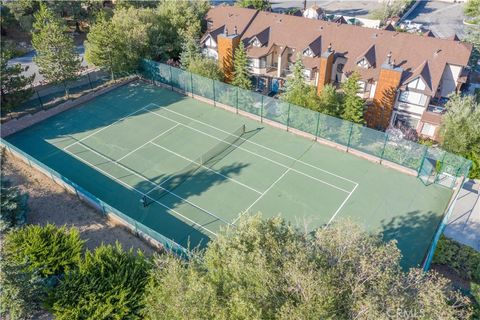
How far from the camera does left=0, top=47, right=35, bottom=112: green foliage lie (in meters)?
27.1

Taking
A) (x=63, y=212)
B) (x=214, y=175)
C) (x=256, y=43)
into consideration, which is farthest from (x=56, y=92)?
(x=256, y=43)

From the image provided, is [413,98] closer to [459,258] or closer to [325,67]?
[325,67]

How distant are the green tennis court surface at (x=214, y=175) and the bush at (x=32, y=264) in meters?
4.76

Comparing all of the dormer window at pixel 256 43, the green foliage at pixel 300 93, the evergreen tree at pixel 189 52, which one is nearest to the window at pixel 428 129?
the green foliage at pixel 300 93

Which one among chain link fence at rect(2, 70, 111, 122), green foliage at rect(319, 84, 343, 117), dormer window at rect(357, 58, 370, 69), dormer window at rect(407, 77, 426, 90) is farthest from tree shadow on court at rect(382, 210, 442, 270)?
chain link fence at rect(2, 70, 111, 122)

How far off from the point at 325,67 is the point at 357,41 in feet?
14.9

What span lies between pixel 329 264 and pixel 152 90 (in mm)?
26358

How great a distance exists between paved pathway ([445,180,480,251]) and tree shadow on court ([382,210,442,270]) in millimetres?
970

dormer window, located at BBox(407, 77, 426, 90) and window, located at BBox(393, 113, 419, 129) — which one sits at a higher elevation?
dormer window, located at BBox(407, 77, 426, 90)

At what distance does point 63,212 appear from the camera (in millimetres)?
20781

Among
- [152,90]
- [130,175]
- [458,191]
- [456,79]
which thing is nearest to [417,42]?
[456,79]

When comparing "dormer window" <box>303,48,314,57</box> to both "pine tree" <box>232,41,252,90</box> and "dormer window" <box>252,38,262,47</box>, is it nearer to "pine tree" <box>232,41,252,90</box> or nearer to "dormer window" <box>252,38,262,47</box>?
"dormer window" <box>252,38,262,47</box>

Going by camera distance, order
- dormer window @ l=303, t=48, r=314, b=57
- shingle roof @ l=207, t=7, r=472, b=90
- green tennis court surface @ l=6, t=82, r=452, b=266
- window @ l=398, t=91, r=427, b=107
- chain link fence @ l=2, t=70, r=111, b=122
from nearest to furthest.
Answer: green tennis court surface @ l=6, t=82, r=452, b=266 < window @ l=398, t=91, r=427, b=107 < chain link fence @ l=2, t=70, r=111, b=122 < shingle roof @ l=207, t=7, r=472, b=90 < dormer window @ l=303, t=48, r=314, b=57

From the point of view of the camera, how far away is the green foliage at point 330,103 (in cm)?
2764
